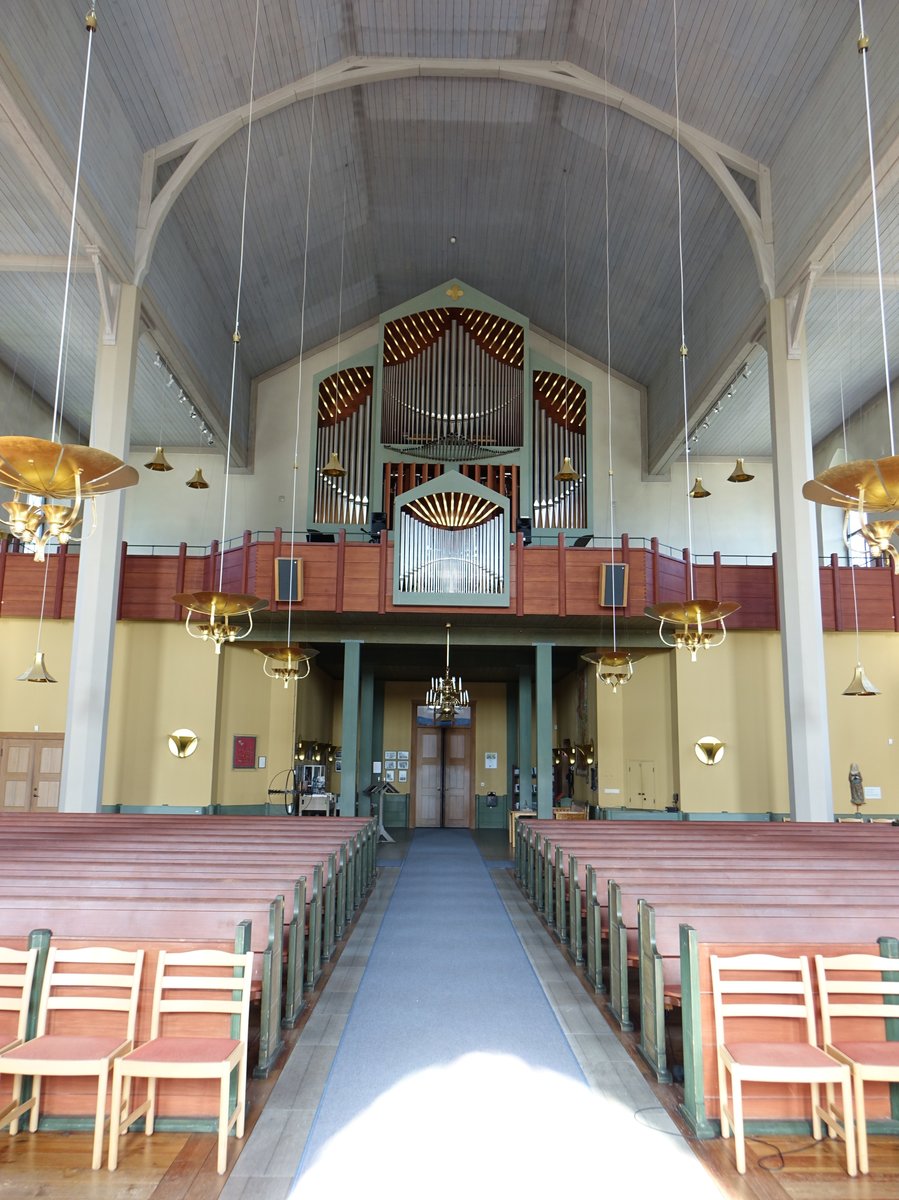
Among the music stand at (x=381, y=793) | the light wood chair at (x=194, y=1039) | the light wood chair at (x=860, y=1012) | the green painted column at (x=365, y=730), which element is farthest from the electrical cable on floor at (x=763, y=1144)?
the green painted column at (x=365, y=730)

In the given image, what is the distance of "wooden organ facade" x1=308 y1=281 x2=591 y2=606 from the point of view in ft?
49.0

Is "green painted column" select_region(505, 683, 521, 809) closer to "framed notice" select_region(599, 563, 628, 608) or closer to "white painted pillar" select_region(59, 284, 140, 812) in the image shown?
"framed notice" select_region(599, 563, 628, 608)

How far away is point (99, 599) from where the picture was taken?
10.9 metres

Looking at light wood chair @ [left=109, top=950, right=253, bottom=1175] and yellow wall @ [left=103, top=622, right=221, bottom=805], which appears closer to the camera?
light wood chair @ [left=109, top=950, right=253, bottom=1175]

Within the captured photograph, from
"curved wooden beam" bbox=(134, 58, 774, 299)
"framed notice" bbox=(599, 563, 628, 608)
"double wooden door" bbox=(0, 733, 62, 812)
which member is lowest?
"double wooden door" bbox=(0, 733, 62, 812)

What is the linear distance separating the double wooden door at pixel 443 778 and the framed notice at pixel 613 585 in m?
7.11

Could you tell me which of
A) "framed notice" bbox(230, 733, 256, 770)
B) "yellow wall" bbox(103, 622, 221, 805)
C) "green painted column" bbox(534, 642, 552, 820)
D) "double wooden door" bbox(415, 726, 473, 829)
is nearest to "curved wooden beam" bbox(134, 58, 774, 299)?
"yellow wall" bbox(103, 622, 221, 805)

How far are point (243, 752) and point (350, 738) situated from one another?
8.43ft

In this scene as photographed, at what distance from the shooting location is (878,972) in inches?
150

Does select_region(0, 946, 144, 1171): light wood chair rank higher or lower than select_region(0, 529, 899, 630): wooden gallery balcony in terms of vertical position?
lower

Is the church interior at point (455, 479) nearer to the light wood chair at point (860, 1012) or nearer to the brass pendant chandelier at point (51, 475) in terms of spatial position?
the brass pendant chandelier at point (51, 475)

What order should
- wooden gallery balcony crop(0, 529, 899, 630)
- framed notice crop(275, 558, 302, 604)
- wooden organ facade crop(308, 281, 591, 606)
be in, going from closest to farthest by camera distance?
1. framed notice crop(275, 558, 302, 604)
2. wooden gallery balcony crop(0, 529, 899, 630)
3. wooden organ facade crop(308, 281, 591, 606)

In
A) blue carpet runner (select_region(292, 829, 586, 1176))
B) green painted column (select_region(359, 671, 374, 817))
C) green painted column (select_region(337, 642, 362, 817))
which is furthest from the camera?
green painted column (select_region(359, 671, 374, 817))

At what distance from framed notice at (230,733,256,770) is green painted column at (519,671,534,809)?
15.9ft
